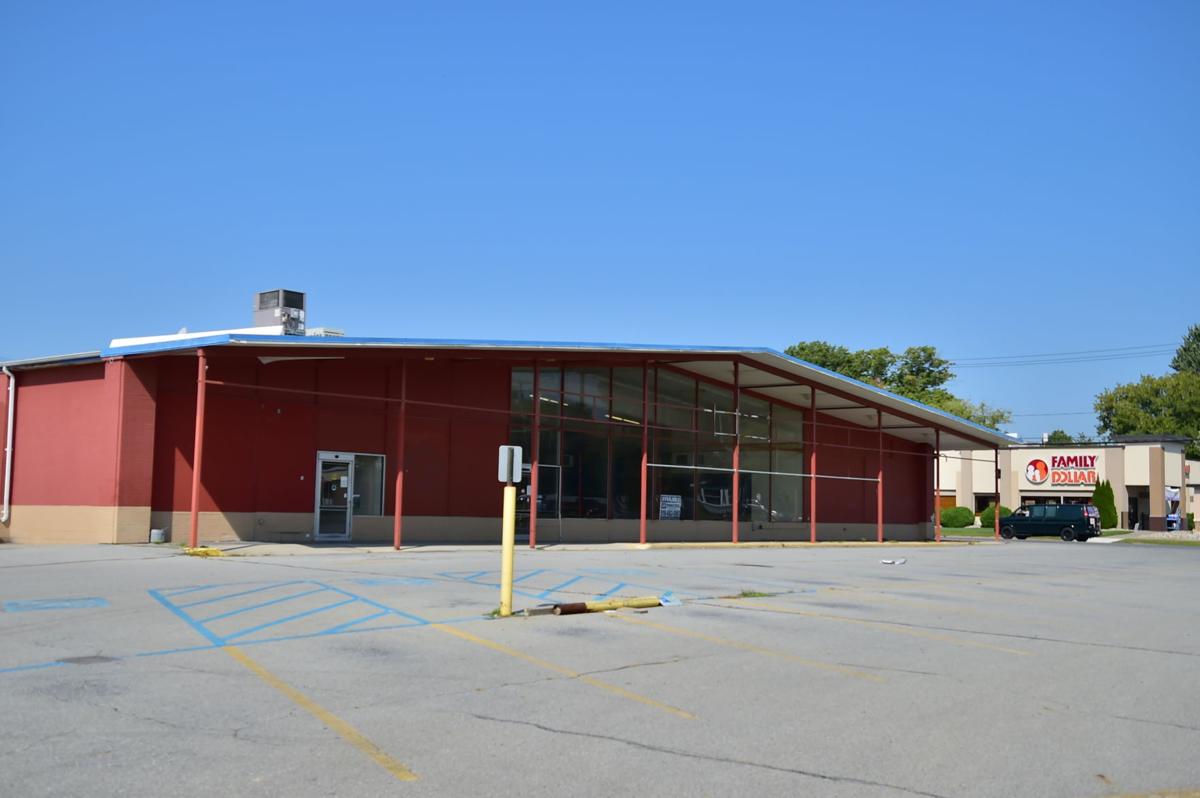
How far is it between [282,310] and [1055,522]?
3859 cm

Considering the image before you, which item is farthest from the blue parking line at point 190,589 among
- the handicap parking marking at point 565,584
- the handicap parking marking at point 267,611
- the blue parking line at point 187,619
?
the handicap parking marking at point 565,584

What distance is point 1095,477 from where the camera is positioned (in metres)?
62.8

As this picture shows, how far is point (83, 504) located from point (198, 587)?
971 cm

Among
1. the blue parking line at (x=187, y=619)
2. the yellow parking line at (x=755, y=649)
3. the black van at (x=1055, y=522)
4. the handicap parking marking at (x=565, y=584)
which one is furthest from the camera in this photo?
the black van at (x=1055, y=522)

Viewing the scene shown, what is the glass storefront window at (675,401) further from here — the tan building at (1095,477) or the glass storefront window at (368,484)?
the tan building at (1095,477)

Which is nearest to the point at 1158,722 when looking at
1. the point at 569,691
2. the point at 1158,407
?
the point at 569,691

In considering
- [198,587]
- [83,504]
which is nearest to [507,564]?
[198,587]

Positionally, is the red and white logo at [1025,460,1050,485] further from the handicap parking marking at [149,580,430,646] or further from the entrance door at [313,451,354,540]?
the handicap parking marking at [149,580,430,646]

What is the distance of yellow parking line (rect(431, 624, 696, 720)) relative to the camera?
7.97 meters

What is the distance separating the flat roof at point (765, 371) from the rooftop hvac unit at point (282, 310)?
2.97m

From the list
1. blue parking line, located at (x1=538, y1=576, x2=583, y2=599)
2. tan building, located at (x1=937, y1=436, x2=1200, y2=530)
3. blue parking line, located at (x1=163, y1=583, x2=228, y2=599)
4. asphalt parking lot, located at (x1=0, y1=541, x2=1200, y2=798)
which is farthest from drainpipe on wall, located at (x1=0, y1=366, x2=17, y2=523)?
tan building, located at (x1=937, y1=436, x2=1200, y2=530)

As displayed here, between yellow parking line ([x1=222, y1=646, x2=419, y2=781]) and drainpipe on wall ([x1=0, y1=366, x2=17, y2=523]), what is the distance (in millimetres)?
16760

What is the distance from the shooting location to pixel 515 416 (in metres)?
Result: 28.6

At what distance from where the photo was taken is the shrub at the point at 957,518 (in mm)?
61188
